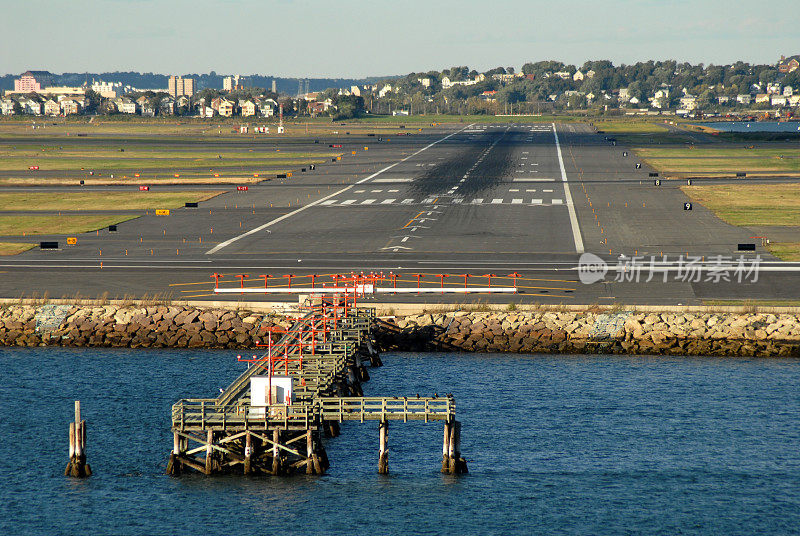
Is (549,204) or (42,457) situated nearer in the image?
(42,457)

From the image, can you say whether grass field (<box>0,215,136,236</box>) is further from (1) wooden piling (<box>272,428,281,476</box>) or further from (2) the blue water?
(1) wooden piling (<box>272,428,281,476</box>)

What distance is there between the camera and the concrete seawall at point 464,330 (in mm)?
77375

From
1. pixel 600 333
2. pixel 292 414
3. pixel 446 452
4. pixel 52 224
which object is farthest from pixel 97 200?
pixel 446 452

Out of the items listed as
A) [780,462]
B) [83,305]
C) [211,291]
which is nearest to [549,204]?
[211,291]

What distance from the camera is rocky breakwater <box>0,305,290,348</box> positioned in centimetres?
8019

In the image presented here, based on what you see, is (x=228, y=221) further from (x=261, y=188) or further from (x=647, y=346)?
(x=647, y=346)

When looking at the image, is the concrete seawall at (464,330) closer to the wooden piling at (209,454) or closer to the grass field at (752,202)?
the wooden piling at (209,454)

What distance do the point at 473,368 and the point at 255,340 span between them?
57.0 feet

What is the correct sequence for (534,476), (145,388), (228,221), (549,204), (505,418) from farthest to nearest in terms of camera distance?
(549,204)
(228,221)
(145,388)
(505,418)
(534,476)

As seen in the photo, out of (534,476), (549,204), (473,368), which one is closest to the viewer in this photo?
(534,476)

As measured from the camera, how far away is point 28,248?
367 feet

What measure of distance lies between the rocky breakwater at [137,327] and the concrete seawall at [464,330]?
0.08 metres

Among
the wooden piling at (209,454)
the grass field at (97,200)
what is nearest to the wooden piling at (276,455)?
the wooden piling at (209,454)

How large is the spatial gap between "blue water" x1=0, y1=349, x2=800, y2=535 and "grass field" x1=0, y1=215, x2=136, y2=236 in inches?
2080
